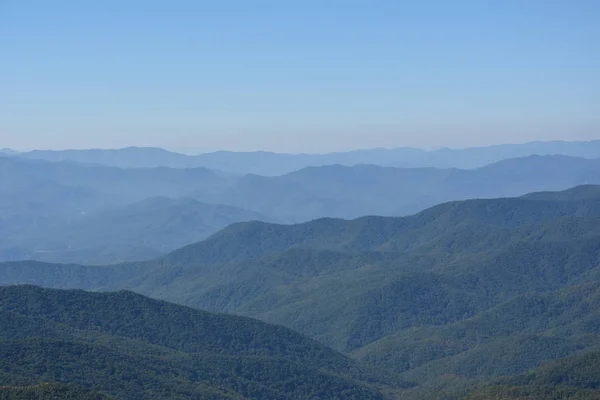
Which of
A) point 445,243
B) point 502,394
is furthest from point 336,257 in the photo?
point 502,394

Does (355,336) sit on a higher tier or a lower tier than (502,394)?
lower

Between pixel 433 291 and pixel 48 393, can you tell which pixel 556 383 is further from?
pixel 433 291

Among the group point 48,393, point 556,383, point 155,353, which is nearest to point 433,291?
point 556,383

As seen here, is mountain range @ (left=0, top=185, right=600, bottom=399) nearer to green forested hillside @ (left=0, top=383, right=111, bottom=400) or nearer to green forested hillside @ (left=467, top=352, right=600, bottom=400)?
green forested hillside @ (left=467, top=352, right=600, bottom=400)

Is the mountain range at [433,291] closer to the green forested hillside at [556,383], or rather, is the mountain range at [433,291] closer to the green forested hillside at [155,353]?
the green forested hillside at [556,383]

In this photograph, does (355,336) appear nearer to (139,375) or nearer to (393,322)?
(393,322)

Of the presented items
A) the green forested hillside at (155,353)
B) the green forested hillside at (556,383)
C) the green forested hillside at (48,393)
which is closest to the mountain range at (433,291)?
the green forested hillside at (556,383)

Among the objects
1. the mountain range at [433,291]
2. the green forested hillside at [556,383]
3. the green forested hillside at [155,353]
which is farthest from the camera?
the mountain range at [433,291]
